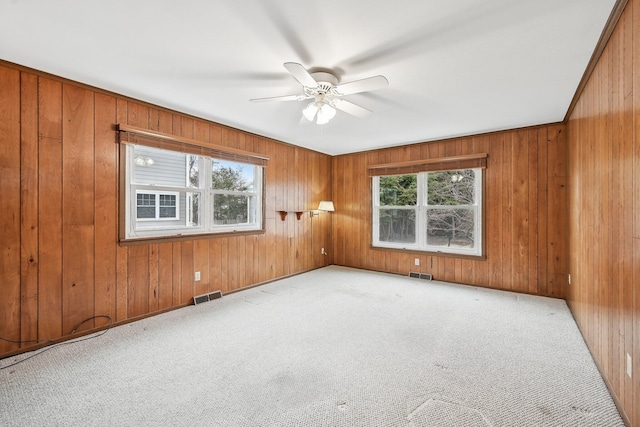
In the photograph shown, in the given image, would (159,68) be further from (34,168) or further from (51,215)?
(51,215)

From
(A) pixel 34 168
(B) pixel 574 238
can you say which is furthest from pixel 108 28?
(B) pixel 574 238

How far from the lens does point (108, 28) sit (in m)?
→ 1.89

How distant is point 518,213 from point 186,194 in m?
4.63

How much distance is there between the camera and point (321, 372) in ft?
6.92

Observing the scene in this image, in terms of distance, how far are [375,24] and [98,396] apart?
9.81 feet

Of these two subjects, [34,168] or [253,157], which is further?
[253,157]

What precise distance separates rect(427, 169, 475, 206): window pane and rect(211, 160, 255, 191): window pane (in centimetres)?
305

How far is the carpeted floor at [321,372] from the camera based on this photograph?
168 centimetres

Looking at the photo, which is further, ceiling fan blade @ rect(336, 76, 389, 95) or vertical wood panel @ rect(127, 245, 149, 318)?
vertical wood panel @ rect(127, 245, 149, 318)

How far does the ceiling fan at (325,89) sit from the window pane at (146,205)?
6.03 feet

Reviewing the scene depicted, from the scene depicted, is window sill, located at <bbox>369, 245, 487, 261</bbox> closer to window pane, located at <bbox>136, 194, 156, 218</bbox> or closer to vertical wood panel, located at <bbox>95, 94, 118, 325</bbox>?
window pane, located at <bbox>136, 194, 156, 218</bbox>

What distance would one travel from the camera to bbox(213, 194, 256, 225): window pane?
13.2ft

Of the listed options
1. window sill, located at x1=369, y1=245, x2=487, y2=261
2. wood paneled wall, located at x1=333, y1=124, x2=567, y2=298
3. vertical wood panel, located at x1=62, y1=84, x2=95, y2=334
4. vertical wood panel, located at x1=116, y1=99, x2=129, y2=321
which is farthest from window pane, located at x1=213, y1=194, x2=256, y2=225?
wood paneled wall, located at x1=333, y1=124, x2=567, y2=298

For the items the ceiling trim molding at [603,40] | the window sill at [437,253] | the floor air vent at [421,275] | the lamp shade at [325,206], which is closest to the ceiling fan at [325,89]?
the ceiling trim molding at [603,40]
